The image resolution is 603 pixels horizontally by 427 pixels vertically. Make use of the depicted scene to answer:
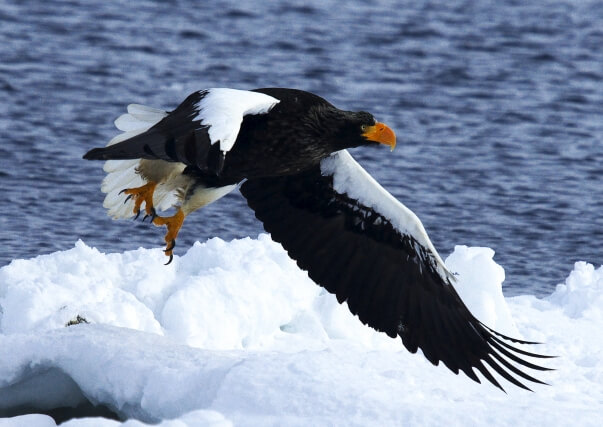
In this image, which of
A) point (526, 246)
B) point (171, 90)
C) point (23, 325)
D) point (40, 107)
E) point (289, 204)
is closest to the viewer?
point (23, 325)

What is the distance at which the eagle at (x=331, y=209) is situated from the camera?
637 cm

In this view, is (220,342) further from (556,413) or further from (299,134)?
(556,413)

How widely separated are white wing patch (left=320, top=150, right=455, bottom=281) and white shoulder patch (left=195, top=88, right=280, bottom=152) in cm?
67

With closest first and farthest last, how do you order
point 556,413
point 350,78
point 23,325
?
point 556,413, point 23,325, point 350,78

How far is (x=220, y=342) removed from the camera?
6.61 metres

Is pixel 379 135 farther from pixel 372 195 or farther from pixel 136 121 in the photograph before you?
pixel 136 121

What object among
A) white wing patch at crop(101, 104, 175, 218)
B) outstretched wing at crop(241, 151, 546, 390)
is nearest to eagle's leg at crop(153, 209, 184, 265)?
white wing patch at crop(101, 104, 175, 218)

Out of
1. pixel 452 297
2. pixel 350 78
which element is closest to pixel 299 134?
pixel 452 297

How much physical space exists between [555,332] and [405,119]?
16.2ft

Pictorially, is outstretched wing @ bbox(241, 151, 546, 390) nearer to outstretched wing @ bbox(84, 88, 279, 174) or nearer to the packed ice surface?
the packed ice surface

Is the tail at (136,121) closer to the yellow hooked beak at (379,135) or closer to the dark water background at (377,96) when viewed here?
the yellow hooked beak at (379,135)

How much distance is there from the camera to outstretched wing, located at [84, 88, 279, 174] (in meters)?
5.57

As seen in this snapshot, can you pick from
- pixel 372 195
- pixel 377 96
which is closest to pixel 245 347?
pixel 372 195

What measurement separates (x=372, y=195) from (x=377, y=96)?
18.6ft
